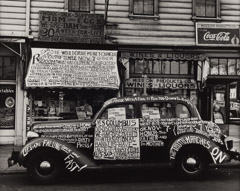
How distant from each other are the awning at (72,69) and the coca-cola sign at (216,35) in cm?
357

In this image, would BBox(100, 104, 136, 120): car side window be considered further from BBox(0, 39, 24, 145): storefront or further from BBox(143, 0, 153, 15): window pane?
BBox(143, 0, 153, 15): window pane

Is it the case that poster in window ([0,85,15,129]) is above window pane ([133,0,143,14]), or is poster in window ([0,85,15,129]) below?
below

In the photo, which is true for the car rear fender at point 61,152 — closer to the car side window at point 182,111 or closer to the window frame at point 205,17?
the car side window at point 182,111

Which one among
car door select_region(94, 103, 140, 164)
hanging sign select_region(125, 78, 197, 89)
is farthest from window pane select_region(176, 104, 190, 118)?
hanging sign select_region(125, 78, 197, 89)

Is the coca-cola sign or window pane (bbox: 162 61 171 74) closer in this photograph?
the coca-cola sign

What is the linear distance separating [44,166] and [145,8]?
8674 millimetres

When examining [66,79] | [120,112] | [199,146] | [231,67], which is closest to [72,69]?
[66,79]

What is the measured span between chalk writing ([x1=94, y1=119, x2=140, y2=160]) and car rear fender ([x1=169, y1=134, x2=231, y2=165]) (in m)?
0.79

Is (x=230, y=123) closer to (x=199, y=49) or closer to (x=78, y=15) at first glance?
(x=199, y=49)

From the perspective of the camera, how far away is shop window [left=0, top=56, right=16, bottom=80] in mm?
14172

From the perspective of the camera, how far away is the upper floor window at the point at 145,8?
1468 centimetres

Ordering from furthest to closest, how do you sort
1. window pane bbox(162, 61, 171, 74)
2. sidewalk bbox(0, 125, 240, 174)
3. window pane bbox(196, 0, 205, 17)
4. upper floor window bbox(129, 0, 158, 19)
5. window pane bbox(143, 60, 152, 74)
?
1. window pane bbox(196, 0, 205, 17)
2. window pane bbox(162, 61, 171, 74)
3. window pane bbox(143, 60, 152, 74)
4. upper floor window bbox(129, 0, 158, 19)
5. sidewalk bbox(0, 125, 240, 174)

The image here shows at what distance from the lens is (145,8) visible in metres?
14.9

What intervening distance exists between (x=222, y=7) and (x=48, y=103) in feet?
25.5
